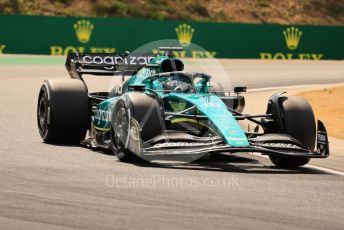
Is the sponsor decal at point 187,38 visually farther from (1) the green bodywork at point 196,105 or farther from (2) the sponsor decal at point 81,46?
(1) the green bodywork at point 196,105

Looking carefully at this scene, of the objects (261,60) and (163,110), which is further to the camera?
(261,60)

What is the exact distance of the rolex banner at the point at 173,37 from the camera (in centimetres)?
4166

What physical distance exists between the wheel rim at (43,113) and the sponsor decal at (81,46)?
90.9 ft

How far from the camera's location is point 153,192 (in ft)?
31.9

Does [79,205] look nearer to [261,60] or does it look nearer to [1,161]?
[1,161]

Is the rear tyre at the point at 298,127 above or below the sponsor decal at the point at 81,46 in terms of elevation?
below

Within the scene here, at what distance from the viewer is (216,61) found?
1725 inches

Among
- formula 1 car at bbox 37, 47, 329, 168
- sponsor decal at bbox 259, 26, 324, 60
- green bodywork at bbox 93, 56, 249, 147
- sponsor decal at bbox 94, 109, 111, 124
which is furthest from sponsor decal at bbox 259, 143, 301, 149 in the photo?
sponsor decal at bbox 259, 26, 324, 60

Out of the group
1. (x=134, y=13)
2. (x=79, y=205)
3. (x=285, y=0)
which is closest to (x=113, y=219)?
(x=79, y=205)

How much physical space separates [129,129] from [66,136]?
2.24 metres

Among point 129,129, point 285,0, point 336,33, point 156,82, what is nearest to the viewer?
point 129,129

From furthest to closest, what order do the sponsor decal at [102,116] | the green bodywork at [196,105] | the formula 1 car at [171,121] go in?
the sponsor decal at [102,116] < the formula 1 car at [171,121] < the green bodywork at [196,105]

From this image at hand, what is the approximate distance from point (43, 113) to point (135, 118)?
2.99 m

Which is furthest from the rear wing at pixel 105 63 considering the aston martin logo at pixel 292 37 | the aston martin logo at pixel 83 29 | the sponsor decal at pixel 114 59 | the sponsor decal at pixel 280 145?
the aston martin logo at pixel 292 37
